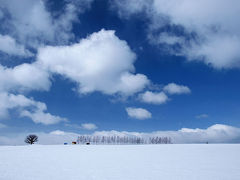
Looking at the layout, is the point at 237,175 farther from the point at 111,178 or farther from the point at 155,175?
the point at 111,178

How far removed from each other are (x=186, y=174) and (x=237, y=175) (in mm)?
4129

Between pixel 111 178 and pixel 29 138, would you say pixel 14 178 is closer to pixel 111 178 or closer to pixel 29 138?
pixel 111 178

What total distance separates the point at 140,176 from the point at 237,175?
26.3ft

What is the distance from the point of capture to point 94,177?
46.8 ft

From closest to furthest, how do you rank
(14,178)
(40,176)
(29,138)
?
(14,178), (40,176), (29,138)

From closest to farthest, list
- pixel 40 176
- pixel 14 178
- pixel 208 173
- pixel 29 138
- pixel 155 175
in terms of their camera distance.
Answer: pixel 14 178, pixel 40 176, pixel 155 175, pixel 208 173, pixel 29 138

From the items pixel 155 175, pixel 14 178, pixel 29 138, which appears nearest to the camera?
pixel 14 178

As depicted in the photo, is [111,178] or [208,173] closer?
[111,178]

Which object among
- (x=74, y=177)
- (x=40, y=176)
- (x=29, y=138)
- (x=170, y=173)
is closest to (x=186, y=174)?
(x=170, y=173)

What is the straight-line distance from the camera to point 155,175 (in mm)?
15242

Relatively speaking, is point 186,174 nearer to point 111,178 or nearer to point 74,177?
point 111,178

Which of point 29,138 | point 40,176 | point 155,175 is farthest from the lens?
point 29,138

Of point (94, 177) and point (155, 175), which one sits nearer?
point (94, 177)

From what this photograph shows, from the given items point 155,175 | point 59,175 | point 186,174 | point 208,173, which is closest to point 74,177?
point 59,175
